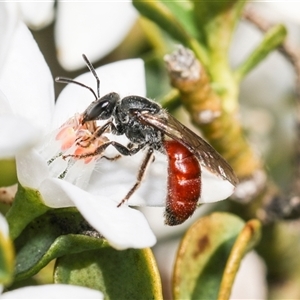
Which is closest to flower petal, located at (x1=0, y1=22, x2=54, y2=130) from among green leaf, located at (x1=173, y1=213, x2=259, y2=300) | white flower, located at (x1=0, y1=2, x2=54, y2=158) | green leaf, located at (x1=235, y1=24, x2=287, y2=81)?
white flower, located at (x1=0, y1=2, x2=54, y2=158)

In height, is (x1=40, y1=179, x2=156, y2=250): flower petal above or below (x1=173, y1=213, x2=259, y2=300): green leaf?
above

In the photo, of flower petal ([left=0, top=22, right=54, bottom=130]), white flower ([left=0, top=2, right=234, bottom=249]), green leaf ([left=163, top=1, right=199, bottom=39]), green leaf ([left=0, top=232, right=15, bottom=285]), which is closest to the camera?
green leaf ([left=0, top=232, right=15, bottom=285])

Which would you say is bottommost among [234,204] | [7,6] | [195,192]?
[234,204]

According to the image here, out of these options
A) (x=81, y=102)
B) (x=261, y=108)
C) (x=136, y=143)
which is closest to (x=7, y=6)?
(x=81, y=102)

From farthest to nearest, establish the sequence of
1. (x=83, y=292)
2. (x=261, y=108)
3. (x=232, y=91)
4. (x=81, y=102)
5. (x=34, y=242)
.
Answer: (x=261, y=108) < (x=232, y=91) < (x=81, y=102) < (x=34, y=242) < (x=83, y=292)

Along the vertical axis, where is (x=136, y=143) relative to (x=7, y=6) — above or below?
below

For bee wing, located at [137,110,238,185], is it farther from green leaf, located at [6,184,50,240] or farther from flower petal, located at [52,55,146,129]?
green leaf, located at [6,184,50,240]

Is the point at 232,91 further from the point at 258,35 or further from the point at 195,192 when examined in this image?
the point at 258,35
